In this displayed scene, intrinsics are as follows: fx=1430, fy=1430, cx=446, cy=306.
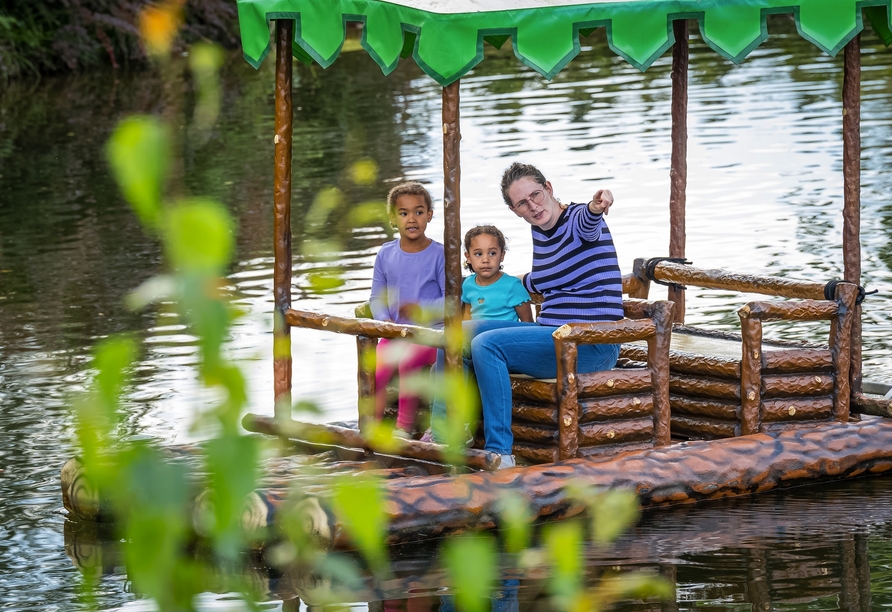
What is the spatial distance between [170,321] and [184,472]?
28.0 ft

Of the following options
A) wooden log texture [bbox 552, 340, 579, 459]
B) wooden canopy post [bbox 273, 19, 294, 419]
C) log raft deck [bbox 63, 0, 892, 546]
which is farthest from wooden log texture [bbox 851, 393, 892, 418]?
wooden canopy post [bbox 273, 19, 294, 419]

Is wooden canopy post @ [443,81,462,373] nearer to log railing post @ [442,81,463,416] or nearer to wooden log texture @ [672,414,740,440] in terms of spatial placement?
log railing post @ [442,81,463,416]

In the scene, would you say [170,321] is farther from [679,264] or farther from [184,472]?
[184,472]

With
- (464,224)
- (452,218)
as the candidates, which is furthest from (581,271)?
(464,224)

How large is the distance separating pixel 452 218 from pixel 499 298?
63cm

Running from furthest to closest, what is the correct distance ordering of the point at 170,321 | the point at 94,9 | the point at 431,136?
the point at 94,9 → the point at 431,136 → the point at 170,321

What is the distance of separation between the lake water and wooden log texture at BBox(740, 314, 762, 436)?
1.05 feet

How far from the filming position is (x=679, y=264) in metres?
6.67

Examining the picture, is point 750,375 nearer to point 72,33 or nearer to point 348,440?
point 348,440

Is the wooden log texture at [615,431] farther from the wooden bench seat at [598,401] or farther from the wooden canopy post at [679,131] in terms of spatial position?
the wooden canopy post at [679,131]

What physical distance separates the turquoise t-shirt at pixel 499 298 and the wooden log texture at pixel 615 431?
1.87 ft

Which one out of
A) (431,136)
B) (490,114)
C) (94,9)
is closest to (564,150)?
(431,136)

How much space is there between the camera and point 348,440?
18.8 feet

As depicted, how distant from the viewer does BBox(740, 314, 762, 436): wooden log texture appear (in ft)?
17.9
